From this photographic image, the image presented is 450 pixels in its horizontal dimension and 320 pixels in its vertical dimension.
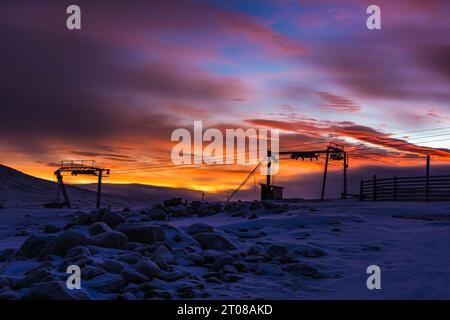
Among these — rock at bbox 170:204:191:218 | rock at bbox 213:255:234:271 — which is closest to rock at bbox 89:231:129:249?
rock at bbox 213:255:234:271

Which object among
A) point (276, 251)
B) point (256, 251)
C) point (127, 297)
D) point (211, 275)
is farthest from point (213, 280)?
point (276, 251)

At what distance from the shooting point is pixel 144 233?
33.0ft

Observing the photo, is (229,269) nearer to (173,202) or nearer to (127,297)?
(127,297)

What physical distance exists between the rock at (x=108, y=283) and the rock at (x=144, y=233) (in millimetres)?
2965

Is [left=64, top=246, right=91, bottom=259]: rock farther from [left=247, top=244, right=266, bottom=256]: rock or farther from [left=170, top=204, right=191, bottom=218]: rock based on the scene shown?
[left=170, top=204, right=191, bottom=218]: rock

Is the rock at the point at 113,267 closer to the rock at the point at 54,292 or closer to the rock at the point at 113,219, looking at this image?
the rock at the point at 54,292

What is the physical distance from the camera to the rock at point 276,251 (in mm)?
9168

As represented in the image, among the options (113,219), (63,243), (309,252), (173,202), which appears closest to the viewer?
(63,243)

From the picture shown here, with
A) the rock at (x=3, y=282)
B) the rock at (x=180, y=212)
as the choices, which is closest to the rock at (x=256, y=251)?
the rock at (x=3, y=282)

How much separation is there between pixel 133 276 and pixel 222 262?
1743mm

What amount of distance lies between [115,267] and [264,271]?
2.45m

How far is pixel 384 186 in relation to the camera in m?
26.8
